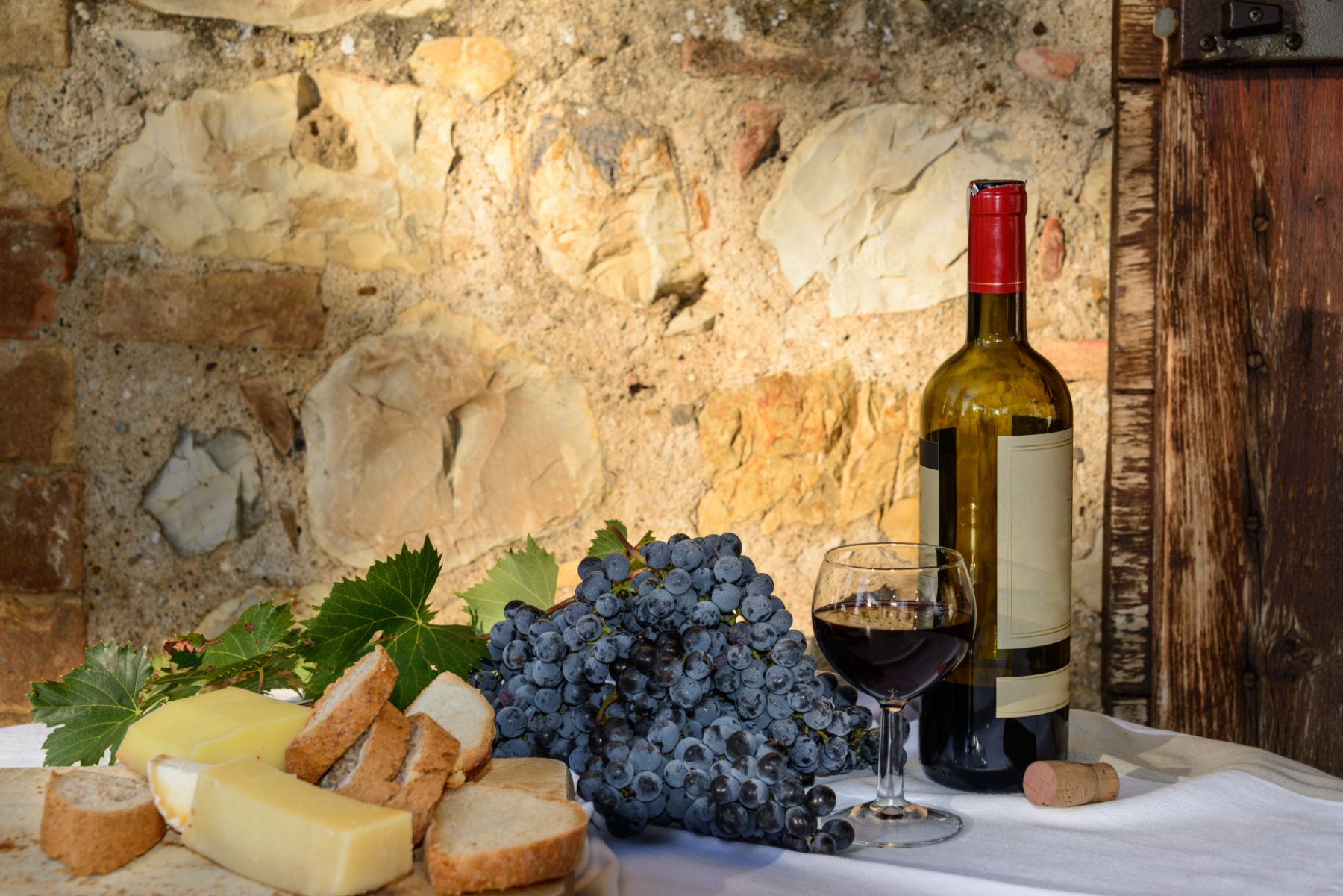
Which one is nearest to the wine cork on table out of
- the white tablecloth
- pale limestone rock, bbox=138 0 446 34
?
the white tablecloth

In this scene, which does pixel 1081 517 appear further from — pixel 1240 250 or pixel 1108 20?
pixel 1108 20

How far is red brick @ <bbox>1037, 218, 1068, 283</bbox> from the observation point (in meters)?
1.35

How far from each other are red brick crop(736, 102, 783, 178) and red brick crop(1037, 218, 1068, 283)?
0.33 meters

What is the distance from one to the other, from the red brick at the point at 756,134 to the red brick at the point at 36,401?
82 cm

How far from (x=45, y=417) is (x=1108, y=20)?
1318 millimetres

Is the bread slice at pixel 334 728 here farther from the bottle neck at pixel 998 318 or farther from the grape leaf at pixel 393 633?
the bottle neck at pixel 998 318

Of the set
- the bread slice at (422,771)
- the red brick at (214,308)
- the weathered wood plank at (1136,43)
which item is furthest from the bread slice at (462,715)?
the weathered wood plank at (1136,43)

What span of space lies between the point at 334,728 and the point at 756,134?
2.92 feet

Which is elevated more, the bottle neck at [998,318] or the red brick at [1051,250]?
the red brick at [1051,250]

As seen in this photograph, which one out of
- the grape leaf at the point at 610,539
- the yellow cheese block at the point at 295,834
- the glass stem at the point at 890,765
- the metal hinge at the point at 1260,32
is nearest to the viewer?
the yellow cheese block at the point at 295,834

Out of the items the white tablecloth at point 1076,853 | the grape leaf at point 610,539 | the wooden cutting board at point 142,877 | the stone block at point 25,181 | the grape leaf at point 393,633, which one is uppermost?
the stone block at point 25,181

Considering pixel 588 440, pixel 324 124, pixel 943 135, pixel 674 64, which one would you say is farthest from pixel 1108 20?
pixel 324 124

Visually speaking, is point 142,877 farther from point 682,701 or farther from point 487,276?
point 487,276

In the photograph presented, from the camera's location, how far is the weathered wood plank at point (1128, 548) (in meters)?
1.36
